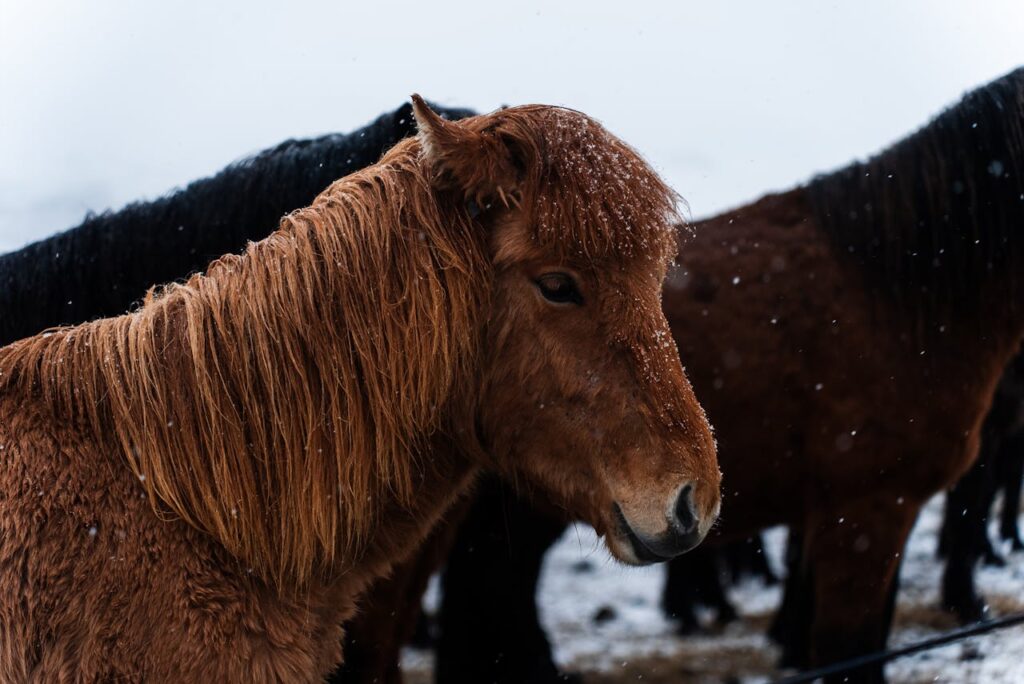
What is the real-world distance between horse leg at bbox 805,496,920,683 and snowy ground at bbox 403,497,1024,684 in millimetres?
786

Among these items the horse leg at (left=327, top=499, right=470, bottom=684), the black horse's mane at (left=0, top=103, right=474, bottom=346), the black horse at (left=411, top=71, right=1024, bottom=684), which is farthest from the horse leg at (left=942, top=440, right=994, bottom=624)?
the black horse's mane at (left=0, top=103, right=474, bottom=346)

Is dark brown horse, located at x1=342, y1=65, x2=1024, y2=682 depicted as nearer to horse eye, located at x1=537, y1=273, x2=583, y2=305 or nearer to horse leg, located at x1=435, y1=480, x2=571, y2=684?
horse leg, located at x1=435, y1=480, x2=571, y2=684

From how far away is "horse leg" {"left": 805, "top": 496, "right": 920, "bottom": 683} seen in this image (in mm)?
3836

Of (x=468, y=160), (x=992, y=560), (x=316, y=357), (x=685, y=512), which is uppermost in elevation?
(x=468, y=160)

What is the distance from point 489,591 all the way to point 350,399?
2.52 meters

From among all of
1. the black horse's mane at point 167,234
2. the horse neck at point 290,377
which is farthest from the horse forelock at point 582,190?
the black horse's mane at point 167,234

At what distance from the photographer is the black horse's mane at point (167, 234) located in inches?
124

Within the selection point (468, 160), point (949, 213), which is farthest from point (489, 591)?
point (468, 160)

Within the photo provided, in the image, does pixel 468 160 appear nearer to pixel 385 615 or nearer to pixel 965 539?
pixel 385 615

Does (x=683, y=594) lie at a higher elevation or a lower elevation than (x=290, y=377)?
lower

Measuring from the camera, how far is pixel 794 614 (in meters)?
5.06

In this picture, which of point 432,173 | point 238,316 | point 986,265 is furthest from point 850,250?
point 238,316

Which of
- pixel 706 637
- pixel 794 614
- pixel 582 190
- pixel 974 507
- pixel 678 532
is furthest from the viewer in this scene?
pixel 974 507

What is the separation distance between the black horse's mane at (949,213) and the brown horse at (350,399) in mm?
2317
